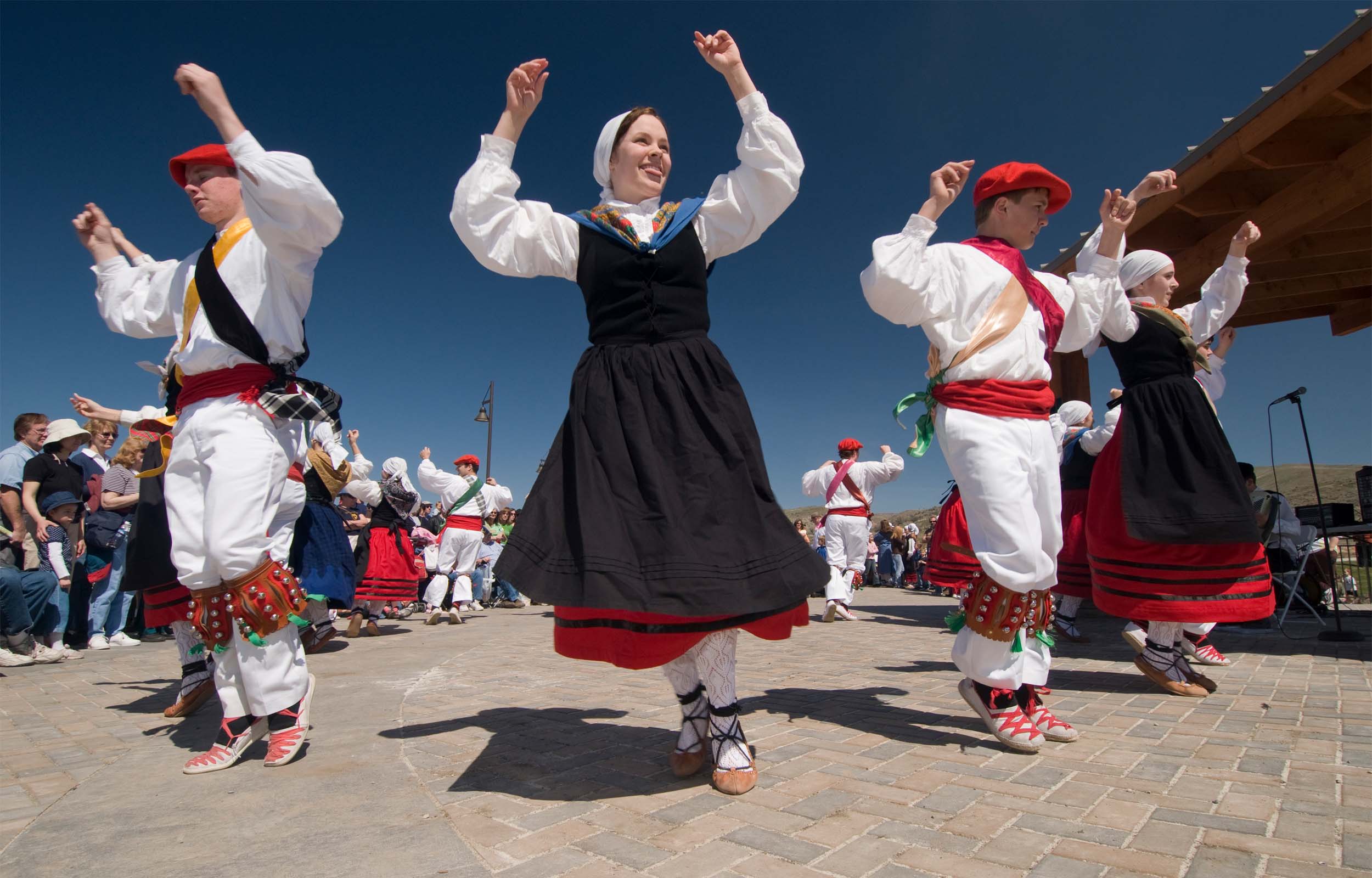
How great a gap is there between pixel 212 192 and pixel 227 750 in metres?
2.08

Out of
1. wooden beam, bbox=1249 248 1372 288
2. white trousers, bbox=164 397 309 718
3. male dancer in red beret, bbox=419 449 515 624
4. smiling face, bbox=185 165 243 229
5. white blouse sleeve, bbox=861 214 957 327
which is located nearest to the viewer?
white trousers, bbox=164 397 309 718

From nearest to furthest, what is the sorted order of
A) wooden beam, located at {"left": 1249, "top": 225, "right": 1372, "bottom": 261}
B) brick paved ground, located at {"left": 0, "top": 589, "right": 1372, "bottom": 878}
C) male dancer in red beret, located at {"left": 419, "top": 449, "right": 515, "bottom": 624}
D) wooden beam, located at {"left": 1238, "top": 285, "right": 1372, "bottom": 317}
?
brick paved ground, located at {"left": 0, "top": 589, "right": 1372, "bottom": 878} < wooden beam, located at {"left": 1249, "top": 225, "right": 1372, "bottom": 261} < wooden beam, located at {"left": 1238, "top": 285, "right": 1372, "bottom": 317} < male dancer in red beret, located at {"left": 419, "top": 449, "right": 515, "bottom": 624}

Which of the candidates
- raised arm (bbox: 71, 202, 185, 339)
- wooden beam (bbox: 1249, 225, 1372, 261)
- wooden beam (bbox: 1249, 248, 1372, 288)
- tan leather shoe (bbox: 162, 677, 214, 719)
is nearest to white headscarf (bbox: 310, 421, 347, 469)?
tan leather shoe (bbox: 162, 677, 214, 719)

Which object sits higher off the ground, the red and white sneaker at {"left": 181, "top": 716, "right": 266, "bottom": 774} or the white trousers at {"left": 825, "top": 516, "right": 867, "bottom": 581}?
the white trousers at {"left": 825, "top": 516, "right": 867, "bottom": 581}

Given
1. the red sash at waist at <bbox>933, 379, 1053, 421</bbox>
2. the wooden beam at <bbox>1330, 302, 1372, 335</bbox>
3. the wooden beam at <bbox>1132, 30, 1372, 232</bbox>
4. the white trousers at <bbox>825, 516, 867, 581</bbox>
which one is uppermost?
the wooden beam at <bbox>1132, 30, 1372, 232</bbox>

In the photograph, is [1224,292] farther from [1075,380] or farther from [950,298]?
[1075,380]

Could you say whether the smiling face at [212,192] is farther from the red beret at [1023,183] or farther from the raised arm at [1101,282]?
the raised arm at [1101,282]

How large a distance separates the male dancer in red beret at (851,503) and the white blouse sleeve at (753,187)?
644cm

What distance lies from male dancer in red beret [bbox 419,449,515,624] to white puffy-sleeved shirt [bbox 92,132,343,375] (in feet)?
21.6

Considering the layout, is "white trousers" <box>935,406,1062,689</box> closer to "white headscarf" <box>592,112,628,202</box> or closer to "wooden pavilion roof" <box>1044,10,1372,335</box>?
"white headscarf" <box>592,112,628,202</box>

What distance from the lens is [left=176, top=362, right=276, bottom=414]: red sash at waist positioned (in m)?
2.63

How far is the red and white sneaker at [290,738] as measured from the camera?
2516 millimetres

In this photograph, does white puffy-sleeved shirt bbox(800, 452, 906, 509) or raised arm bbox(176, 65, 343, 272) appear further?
white puffy-sleeved shirt bbox(800, 452, 906, 509)

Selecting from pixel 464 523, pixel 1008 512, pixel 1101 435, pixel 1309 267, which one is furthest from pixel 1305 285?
pixel 464 523
